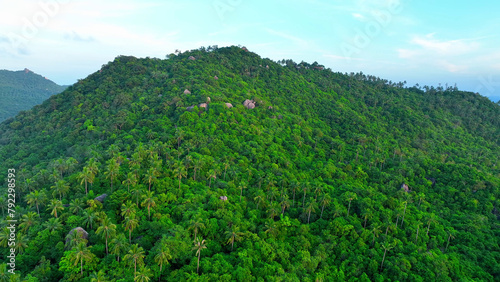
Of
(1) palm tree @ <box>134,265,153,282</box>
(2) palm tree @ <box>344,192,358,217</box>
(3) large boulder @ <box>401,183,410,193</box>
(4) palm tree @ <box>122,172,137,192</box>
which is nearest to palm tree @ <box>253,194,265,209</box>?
(2) palm tree @ <box>344,192,358,217</box>

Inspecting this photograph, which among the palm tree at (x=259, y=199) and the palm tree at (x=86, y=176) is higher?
the palm tree at (x=86, y=176)

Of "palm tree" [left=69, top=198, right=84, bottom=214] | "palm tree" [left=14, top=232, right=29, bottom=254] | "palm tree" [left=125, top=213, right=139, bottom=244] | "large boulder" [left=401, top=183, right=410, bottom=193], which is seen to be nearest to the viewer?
"palm tree" [left=14, top=232, right=29, bottom=254]

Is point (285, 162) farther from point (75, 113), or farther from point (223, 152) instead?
point (75, 113)

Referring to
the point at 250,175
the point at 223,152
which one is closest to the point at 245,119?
the point at 223,152

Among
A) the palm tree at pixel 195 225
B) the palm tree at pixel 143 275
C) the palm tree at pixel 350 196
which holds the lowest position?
the palm tree at pixel 143 275

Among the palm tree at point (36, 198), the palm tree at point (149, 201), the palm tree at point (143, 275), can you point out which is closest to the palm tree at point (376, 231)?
the palm tree at point (143, 275)

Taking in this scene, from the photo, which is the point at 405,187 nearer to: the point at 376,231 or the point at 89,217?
the point at 376,231

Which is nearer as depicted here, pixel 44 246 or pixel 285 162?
pixel 44 246

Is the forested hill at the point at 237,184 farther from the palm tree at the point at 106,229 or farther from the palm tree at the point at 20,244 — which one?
the palm tree at the point at 20,244

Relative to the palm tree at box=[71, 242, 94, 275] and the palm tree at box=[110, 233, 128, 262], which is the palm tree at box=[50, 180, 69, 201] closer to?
the palm tree at box=[71, 242, 94, 275]
